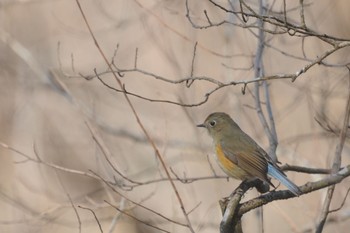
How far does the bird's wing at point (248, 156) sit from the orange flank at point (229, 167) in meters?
0.03

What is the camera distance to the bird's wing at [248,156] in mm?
5105

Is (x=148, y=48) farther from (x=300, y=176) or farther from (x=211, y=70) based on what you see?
(x=300, y=176)

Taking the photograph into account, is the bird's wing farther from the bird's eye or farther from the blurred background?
the blurred background

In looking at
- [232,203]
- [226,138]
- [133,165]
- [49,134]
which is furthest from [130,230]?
[232,203]

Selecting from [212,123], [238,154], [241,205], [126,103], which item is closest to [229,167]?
[238,154]

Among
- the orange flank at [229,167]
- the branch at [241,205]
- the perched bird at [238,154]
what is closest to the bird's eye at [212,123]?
the perched bird at [238,154]

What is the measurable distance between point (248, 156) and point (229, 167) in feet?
0.54

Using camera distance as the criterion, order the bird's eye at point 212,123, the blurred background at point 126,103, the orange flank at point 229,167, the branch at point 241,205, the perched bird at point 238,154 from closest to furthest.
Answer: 1. the branch at point 241,205
2. the perched bird at point 238,154
3. the orange flank at point 229,167
4. the bird's eye at point 212,123
5. the blurred background at point 126,103

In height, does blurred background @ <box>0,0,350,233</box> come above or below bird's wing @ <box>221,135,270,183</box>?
above

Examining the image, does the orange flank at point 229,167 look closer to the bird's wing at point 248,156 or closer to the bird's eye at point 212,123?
the bird's wing at point 248,156

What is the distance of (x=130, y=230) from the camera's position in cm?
984

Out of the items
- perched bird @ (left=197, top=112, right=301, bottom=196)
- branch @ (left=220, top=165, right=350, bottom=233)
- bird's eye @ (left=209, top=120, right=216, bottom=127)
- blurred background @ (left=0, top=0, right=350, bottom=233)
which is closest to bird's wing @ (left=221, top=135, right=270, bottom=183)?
perched bird @ (left=197, top=112, right=301, bottom=196)

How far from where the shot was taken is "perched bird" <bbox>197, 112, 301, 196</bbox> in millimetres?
5070

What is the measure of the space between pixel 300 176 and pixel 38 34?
3994 millimetres
